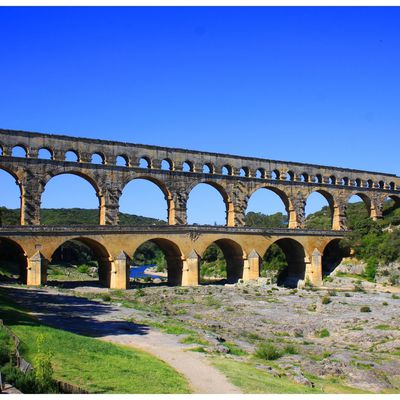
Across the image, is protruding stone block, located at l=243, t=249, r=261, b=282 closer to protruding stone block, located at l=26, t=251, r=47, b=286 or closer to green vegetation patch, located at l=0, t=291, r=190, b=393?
protruding stone block, located at l=26, t=251, r=47, b=286

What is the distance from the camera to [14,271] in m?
57.7

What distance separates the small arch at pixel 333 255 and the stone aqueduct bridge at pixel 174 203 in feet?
0.53

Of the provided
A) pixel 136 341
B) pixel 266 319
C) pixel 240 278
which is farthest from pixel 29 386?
pixel 240 278

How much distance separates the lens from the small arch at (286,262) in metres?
53.7

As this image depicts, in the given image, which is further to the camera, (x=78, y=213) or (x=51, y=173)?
(x=78, y=213)

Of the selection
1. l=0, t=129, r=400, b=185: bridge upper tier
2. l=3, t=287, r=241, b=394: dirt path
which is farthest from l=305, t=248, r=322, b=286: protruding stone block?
l=3, t=287, r=241, b=394: dirt path

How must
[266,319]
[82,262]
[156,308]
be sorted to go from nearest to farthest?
[266,319]
[156,308]
[82,262]

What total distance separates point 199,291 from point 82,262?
41850mm

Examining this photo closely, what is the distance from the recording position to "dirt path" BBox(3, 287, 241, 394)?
14.1m

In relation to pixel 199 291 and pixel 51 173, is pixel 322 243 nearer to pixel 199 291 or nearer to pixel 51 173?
pixel 199 291

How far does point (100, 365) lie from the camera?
14.3 metres

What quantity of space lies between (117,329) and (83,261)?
59.9 m

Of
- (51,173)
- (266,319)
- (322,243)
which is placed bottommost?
(266,319)

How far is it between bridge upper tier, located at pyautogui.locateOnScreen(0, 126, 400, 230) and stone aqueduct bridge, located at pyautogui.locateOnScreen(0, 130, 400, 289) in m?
0.08
